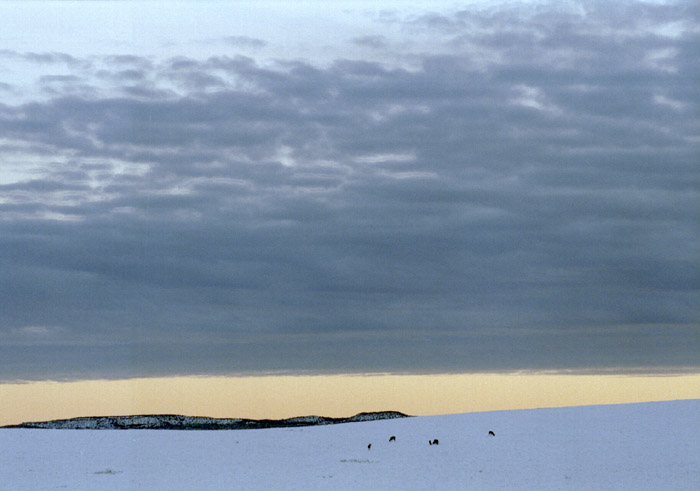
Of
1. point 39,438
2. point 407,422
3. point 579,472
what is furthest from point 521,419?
point 39,438

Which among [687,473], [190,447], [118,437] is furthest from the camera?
[118,437]

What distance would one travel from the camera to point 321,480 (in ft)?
86.9

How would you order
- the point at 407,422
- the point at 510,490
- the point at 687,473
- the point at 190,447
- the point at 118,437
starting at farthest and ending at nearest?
the point at 407,422
the point at 118,437
the point at 190,447
the point at 687,473
the point at 510,490

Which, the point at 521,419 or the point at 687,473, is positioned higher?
the point at 521,419

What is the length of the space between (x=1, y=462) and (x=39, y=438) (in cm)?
580

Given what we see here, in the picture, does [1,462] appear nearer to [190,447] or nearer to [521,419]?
[190,447]

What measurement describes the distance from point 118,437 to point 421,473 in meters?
14.3

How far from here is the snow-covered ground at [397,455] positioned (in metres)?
26.6

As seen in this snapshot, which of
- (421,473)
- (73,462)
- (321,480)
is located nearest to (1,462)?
(73,462)

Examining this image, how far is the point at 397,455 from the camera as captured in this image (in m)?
31.1

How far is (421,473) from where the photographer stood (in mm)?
27609

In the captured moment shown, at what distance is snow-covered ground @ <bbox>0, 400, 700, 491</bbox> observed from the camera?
2656 cm

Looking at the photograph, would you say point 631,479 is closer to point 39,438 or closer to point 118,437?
point 118,437

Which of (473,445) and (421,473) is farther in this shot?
(473,445)
